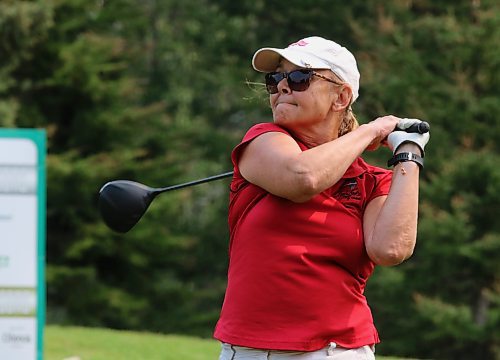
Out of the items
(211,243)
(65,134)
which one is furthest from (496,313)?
(65,134)

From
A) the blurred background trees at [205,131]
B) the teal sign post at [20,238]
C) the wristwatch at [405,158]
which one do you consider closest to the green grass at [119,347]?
the teal sign post at [20,238]

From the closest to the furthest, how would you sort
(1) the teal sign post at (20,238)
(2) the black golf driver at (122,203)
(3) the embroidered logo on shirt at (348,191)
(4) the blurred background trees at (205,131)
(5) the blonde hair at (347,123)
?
(3) the embroidered logo on shirt at (348,191)
(5) the blonde hair at (347,123)
(2) the black golf driver at (122,203)
(1) the teal sign post at (20,238)
(4) the blurred background trees at (205,131)

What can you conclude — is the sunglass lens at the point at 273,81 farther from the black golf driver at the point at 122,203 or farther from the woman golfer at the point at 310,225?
the black golf driver at the point at 122,203

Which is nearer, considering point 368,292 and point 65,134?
point 368,292

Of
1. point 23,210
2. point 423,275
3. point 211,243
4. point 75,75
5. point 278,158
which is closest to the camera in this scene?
point 278,158

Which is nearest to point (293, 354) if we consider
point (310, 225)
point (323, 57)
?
point (310, 225)

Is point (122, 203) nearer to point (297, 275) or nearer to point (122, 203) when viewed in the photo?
point (122, 203)


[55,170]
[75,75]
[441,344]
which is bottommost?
[441,344]

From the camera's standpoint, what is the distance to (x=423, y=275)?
2011cm

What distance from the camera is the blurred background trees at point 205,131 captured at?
760 inches

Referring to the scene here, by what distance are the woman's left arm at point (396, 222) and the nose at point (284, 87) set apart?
0.37 m

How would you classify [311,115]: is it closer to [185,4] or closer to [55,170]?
[55,170]

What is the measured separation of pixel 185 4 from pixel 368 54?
259 inches

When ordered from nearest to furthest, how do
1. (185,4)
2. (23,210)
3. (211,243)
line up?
1. (23,210)
2. (211,243)
3. (185,4)
